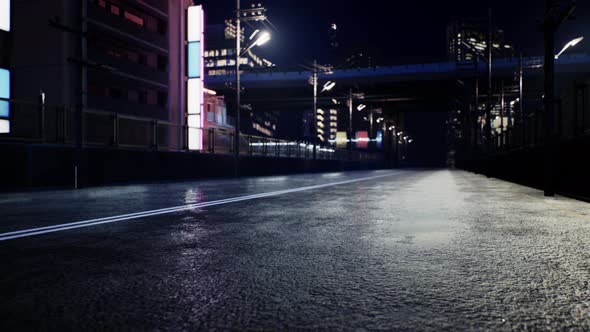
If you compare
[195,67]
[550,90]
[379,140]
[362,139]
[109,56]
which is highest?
[109,56]

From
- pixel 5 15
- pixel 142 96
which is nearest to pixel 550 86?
pixel 5 15

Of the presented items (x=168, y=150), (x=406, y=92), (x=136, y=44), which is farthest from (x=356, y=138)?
Answer: (x=168, y=150)

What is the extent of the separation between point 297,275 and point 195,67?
4146 centimetres

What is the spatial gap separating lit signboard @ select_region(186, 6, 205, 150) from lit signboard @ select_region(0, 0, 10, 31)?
49.9 ft

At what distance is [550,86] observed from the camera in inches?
460

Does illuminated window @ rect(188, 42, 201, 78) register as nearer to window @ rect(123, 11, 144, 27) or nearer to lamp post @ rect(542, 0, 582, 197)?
window @ rect(123, 11, 144, 27)

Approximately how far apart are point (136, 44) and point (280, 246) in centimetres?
4400

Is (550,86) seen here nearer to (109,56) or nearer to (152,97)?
(109,56)

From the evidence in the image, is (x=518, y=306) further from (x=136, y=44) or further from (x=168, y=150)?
(x=136, y=44)

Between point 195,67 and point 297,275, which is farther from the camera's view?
point 195,67

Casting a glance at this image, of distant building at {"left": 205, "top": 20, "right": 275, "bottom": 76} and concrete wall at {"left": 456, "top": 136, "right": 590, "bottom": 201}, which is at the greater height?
distant building at {"left": 205, "top": 20, "right": 275, "bottom": 76}

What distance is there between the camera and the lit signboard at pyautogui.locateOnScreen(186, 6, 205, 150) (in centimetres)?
4150

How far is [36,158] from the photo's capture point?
529 inches

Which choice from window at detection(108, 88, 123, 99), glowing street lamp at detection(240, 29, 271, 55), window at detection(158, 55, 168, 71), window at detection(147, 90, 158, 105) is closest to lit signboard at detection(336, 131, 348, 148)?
window at detection(158, 55, 168, 71)
